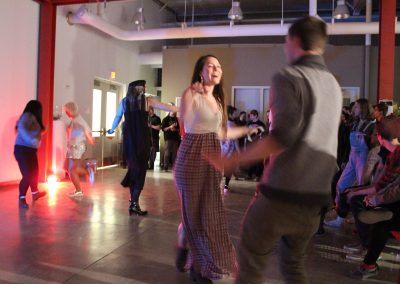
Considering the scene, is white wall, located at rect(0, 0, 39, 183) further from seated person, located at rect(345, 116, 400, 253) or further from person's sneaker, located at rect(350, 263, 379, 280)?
person's sneaker, located at rect(350, 263, 379, 280)

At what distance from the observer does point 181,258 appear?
10.3ft

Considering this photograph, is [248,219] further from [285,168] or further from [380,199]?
[380,199]

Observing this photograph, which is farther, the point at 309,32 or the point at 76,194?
the point at 76,194

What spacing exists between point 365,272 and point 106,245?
2206mm

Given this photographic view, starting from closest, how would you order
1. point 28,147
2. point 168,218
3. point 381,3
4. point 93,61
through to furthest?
1. point 168,218
2. point 28,147
3. point 381,3
4. point 93,61

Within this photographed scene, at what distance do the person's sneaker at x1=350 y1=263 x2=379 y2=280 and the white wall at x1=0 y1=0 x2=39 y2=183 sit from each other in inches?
236

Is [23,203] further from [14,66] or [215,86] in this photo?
[215,86]

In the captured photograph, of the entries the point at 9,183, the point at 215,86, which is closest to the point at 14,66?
the point at 9,183

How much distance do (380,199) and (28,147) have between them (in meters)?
4.27

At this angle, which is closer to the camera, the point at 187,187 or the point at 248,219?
the point at 248,219

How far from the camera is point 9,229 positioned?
4.36m

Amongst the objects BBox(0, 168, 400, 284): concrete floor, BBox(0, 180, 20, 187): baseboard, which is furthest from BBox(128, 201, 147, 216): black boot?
BBox(0, 180, 20, 187): baseboard

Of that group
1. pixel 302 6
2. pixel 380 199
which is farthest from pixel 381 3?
pixel 302 6

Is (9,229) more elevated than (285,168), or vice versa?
(285,168)
